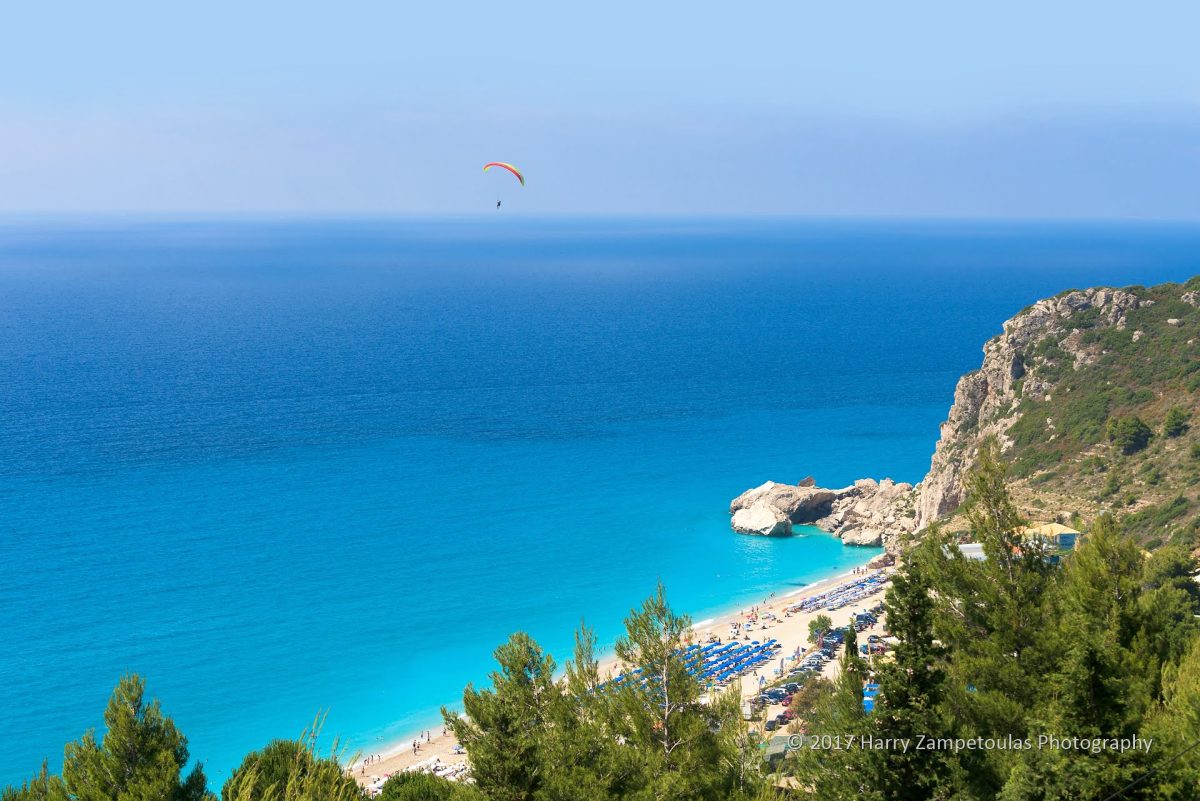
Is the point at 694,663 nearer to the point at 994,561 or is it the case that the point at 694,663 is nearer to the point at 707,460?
the point at 994,561

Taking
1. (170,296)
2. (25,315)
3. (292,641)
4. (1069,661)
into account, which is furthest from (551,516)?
(170,296)

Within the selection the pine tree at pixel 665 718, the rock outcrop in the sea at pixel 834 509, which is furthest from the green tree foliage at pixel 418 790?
the rock outcrop in the sea at pixel 834 509

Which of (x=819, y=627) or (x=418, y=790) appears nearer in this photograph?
(x=418, y=790)

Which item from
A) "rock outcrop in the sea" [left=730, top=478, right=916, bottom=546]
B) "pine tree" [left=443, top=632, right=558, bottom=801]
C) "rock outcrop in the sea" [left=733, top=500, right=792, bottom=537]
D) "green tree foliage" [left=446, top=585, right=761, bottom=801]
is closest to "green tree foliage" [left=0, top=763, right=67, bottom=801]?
"green tree foliage" [left=446, top=585, right=761, bottom=801]

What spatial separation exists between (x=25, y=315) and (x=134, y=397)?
66.6 meters

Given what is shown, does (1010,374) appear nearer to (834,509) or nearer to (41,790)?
(834,509)

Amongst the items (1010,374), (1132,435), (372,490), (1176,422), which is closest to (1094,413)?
(1132,435)

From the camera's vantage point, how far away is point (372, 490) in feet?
195

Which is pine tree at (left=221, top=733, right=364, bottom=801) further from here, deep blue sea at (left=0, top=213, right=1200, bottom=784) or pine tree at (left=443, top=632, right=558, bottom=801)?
deep blue sea at (left=0, top=213, right=1200, bottom=784)

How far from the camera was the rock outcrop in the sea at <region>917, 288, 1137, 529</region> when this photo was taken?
159ft

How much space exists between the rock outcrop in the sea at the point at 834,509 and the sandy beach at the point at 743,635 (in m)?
4.80

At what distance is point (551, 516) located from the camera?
185 feet

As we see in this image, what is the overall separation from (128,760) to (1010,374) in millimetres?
47314

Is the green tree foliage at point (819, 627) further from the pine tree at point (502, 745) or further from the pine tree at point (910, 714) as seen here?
the pine tree at point (502, 745)
